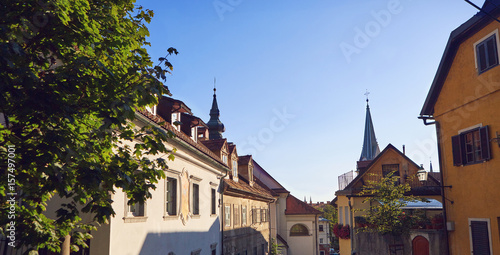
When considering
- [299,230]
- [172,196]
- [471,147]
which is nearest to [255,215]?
[299,230]

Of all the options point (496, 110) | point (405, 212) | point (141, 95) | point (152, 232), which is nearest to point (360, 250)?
point (405, 212)

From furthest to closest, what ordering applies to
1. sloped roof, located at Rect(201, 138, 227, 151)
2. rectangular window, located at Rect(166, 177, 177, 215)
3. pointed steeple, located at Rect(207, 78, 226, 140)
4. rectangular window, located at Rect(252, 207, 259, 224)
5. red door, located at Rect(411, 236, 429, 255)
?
pointed steeple, located at Rect(207, 78, 226, 140) < rectangular window, located at Rect(252, 207, 259, 224) < sloped roof, located at Rect(201, 138, 227, 151) < red door, located at Rect(411, 236, 429, 255) < rectangular window, located at Rect(166, 177, 177, 215)

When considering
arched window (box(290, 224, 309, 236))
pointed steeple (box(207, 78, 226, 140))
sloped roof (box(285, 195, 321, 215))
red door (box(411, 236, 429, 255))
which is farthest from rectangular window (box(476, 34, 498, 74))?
arched window (box(290, 224, 309, 236))

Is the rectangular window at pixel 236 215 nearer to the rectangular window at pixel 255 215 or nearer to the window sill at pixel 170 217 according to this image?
the rectangular window at pixel 255 215

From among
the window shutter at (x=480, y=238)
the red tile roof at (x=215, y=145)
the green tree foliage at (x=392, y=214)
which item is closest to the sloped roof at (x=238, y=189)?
the red tile roof at (x=215, y=145)

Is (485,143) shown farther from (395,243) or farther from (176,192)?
(176,192)

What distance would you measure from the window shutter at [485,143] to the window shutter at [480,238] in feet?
7.17

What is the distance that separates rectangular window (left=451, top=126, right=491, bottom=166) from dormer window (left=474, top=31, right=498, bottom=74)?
81.4 inches

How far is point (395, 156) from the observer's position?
25.4 metres

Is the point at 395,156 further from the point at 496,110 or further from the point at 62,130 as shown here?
the point at 62,130

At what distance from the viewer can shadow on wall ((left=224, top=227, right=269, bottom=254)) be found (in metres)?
22.3

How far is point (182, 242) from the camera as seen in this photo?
1573 cm

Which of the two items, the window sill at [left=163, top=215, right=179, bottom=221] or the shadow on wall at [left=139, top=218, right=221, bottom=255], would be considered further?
the window sill at [left=163, top=215, right=179, bottom=221]

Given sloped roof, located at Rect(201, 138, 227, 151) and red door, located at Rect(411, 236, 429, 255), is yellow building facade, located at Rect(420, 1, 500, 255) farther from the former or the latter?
sloped roof, located at Rect(201, 138, 227, 151)
